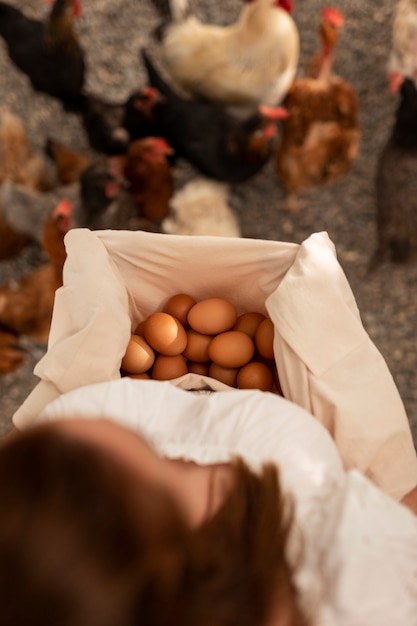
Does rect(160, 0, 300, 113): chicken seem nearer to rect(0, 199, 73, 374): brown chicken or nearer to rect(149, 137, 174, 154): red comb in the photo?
rect(149, 137, 174, 154): red comb

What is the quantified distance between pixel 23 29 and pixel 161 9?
40 cm

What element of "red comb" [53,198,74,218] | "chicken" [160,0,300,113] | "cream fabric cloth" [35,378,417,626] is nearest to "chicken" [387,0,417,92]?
"chicken" [160,0,300,113]

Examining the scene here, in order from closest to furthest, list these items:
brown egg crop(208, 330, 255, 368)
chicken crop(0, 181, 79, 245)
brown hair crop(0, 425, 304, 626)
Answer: brown hair crop(0, 425, 304, 626) → brown egg crop(208, 330, 255, 368) → chicken crop(0, 181, 79, 245)

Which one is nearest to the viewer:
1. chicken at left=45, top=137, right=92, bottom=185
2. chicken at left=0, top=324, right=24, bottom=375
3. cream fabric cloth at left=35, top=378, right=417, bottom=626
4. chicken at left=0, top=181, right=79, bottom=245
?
cream fabric cloth at left=35, top=378, right=417, bottom=626

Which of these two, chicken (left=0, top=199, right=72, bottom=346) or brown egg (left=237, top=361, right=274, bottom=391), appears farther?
chicken (left=0, top=199, right=72, bottom=346)

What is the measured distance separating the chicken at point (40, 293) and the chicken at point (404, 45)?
892 millimetres

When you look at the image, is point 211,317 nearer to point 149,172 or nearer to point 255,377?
point 255,377

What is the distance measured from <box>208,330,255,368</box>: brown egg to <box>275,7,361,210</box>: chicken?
74cm

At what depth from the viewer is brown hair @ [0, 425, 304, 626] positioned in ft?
1.20

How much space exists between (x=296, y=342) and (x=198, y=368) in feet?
0.66

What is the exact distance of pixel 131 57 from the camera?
1730 millimetres

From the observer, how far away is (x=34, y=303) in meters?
1.37

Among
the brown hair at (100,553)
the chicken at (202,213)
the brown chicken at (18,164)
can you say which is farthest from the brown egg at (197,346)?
the brown chicken at (18,164)

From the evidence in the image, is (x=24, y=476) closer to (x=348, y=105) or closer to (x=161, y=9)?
(x=348, y=105)
